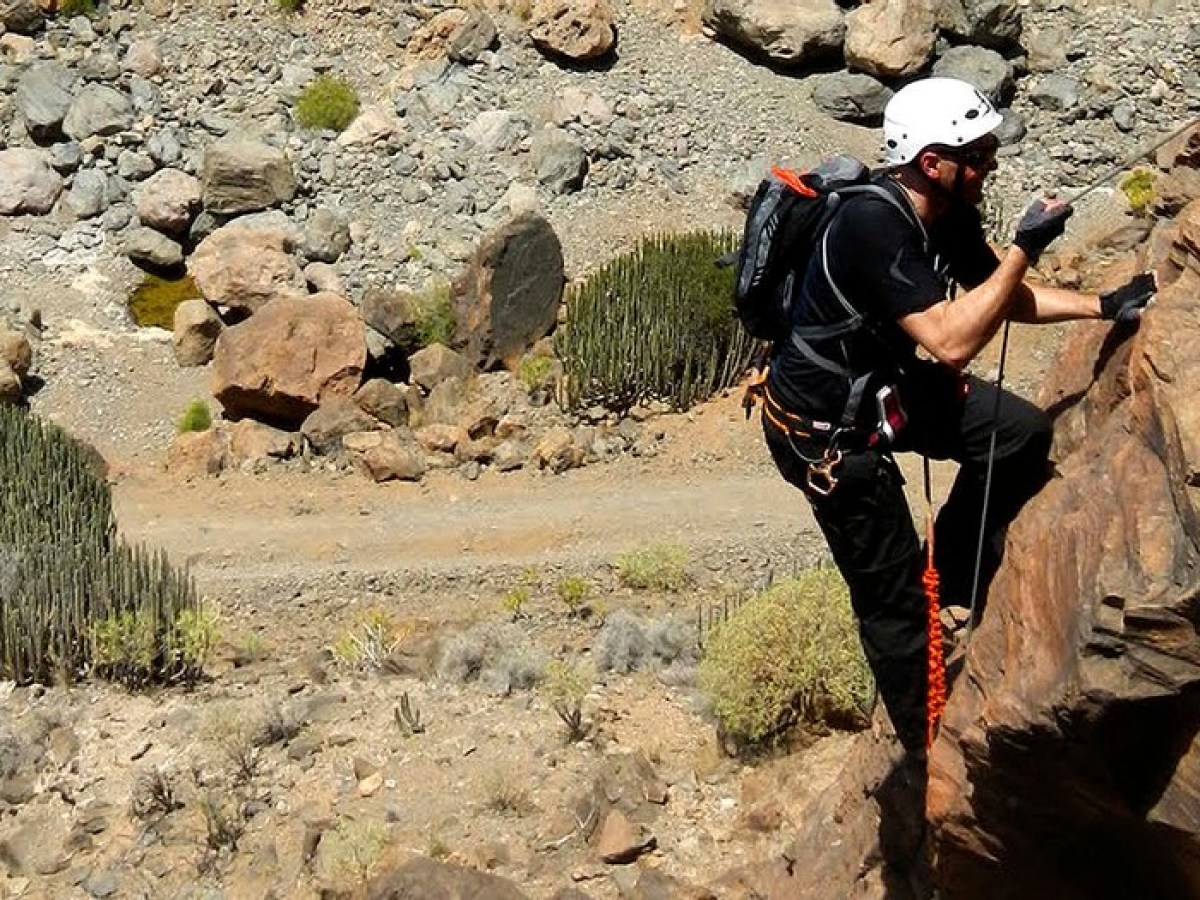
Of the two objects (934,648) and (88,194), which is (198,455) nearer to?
(88,194)

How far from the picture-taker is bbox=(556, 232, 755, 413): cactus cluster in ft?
55.2

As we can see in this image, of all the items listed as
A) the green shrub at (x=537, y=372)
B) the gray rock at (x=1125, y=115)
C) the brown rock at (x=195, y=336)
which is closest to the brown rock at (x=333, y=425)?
the green shrub at (x=537, y=372)

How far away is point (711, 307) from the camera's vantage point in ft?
56.1

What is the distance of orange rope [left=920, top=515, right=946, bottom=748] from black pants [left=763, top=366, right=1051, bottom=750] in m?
0.06

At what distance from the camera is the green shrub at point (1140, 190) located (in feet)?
56.0

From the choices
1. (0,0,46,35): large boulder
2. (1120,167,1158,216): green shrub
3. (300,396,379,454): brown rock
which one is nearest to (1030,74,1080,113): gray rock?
(1120,167,1158,216): green shrub

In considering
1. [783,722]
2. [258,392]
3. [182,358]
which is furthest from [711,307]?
[783,722]

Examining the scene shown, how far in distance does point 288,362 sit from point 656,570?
5663 millimetres

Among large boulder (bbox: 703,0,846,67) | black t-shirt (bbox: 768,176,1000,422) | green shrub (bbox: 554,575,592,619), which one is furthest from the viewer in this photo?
large boulder (bbox: 703,0,846,67)

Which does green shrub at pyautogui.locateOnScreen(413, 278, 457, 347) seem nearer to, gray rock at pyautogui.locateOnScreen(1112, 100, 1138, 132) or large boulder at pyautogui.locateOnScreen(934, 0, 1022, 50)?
large boulder at pyautogui.locateOnScreen(934, 0, 1022, 50)

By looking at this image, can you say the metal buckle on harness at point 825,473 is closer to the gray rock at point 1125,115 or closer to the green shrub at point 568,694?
the green shrub at point 568,694

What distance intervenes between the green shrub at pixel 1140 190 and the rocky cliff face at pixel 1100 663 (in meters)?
11.9

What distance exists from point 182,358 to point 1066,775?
15216 mm

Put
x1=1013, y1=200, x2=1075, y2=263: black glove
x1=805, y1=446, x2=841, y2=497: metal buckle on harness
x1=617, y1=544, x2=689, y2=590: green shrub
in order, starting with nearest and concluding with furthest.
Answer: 1. x1=1013, y1=200, x2=1075, y2=263: black glove
2. x1=805, y1=446, x2=841, y2=497: metal buckle on harness
3. x1=617, y1=544, x2=689, y2=590: green shrub
